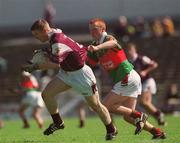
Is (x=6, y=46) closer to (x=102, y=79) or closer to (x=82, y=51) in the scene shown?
(x=102, y=79)

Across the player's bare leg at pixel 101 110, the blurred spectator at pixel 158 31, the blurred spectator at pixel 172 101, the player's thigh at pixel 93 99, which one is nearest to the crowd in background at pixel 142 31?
the blurred spectator at pixel 158 31

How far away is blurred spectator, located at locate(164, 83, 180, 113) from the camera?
3225 centimetres

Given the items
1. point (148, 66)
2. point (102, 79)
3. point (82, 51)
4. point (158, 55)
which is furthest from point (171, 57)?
point (82, 51)

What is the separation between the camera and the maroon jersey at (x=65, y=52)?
45.7ft

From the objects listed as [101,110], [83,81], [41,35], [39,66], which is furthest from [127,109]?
[41,35]

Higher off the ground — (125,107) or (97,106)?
(97,106)

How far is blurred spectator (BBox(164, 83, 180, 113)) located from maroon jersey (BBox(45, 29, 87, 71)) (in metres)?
18.0

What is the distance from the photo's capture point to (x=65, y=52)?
14.1m

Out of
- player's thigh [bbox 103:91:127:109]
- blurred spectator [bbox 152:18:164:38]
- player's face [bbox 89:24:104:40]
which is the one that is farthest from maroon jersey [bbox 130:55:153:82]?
blurred spectator [bbox 152:18:164:38]

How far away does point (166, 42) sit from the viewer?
1447 inches

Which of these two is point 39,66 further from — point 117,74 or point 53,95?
Result: point 117,74

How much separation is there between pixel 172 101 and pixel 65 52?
734 inches

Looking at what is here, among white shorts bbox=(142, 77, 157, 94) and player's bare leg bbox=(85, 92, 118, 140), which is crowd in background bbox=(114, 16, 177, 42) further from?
player's bare leg bbox=(85, 92, 118, 140)

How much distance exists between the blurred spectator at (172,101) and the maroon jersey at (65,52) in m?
18.0
